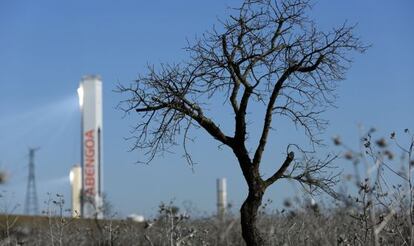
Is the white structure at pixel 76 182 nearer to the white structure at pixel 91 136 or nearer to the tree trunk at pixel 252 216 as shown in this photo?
the white structure at pixel 91 136

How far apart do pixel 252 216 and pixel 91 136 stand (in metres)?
32.3

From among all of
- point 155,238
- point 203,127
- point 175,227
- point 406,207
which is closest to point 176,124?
point 203,127

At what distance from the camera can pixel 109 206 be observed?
2623 centimetres

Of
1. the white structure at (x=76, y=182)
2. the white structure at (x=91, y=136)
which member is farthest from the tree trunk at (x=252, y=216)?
the white structure at (x=76, y=182)

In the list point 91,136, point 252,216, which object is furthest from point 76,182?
point 252,216

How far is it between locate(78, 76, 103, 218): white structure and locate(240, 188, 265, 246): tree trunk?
28.5 metres

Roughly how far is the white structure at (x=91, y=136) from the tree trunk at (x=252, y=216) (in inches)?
1121

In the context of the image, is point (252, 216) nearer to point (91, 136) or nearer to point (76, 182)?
point (91, 136)

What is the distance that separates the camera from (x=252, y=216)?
9.48 meters

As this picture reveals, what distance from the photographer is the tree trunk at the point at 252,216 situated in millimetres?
9492

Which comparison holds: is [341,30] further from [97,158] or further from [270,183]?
[97,158]

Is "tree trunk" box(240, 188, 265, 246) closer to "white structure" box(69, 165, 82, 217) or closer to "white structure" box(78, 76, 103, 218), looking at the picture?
"white structure" box(78, 76, 103, 218)

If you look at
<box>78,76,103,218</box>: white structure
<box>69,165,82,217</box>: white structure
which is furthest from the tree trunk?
<box>69,165,82,217</box>: white structure

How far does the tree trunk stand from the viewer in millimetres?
9492
